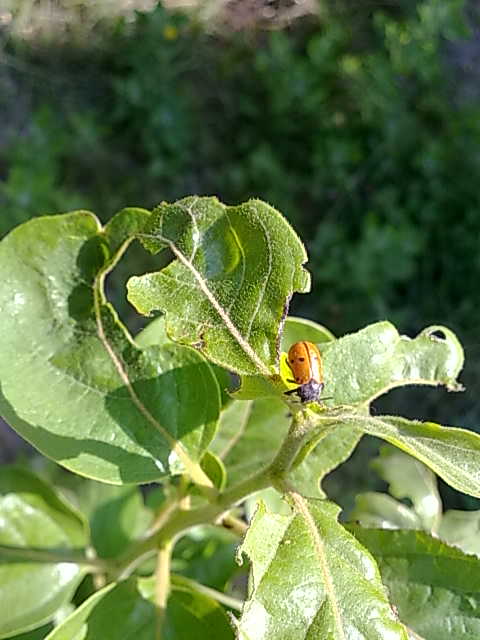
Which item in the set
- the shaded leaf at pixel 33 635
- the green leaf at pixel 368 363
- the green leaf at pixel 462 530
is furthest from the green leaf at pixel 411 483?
the shaded leaf at pixel 33 635

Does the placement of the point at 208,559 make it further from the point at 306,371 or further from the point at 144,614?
the point at 306,371

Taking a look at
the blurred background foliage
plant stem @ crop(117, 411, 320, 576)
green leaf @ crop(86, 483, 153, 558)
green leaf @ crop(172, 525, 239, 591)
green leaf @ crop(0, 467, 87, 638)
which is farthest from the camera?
the blurred background foliage

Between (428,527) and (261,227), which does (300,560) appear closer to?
(261,227)

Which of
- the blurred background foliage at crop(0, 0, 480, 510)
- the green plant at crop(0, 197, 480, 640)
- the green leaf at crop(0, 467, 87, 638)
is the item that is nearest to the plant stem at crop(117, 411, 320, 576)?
the green plant at crop(0, 197, 480, 640)

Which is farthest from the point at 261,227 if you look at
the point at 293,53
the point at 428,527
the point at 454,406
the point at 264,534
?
the point at 293,53

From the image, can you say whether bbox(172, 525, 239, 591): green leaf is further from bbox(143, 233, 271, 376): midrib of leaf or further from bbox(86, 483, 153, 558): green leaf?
bbox(143, 233, 271, 376): midrib of leaf

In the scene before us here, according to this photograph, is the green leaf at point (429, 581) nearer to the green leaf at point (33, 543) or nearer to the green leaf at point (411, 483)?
the green leaf at point (411, 483)

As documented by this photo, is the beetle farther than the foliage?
No
